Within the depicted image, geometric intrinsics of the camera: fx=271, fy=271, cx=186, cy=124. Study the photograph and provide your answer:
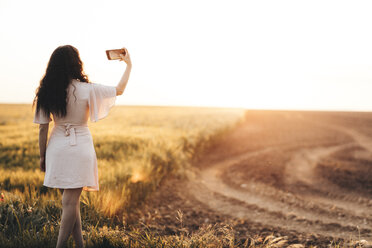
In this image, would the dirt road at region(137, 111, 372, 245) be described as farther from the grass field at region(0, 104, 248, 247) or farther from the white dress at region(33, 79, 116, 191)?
the white dress at region(33, 79, 116, 191)

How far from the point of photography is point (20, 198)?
4250 mm

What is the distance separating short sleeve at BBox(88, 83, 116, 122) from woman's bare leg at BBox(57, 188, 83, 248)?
84 cm

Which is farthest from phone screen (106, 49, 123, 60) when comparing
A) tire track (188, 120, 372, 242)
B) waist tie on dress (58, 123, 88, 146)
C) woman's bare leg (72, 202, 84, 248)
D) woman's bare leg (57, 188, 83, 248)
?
tire track (188, 120, 372, 242)

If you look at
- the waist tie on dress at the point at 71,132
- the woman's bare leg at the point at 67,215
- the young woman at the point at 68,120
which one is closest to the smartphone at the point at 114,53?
→ the young woman at the point at 68,120

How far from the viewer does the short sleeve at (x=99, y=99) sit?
9.44ft

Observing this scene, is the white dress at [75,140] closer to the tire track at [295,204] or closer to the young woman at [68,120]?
the young woman at [68,120]

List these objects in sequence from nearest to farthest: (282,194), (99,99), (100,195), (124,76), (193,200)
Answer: (99,99)
(124,76)
(100,195)
(193,200)
(282,194)

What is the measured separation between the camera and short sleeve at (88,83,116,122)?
2.88 m

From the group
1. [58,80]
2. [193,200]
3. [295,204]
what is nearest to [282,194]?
[295,204]

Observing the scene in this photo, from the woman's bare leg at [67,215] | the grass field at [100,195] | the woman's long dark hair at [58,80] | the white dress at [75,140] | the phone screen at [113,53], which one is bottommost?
the grass field at [100,195]

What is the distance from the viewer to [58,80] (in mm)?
2820

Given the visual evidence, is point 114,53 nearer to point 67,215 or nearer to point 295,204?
point 67,215

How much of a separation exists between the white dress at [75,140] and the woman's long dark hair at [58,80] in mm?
63

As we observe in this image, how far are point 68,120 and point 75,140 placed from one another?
0.77 feet
